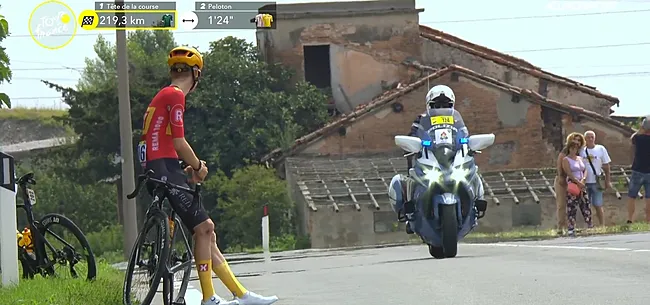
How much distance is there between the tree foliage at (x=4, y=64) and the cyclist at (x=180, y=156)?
196 centimetres

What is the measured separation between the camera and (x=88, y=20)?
2906 cm

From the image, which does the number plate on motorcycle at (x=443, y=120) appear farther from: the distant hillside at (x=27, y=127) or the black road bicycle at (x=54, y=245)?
the distant hillside at (x=27, y=127)

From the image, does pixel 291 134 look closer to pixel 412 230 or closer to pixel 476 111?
pixel 476 111

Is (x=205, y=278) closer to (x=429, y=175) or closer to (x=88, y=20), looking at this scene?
(x=429, y=175)

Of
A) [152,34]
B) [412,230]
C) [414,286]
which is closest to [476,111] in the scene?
[412,230]

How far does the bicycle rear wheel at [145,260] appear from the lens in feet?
28.8

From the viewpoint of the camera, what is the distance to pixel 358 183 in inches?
1599

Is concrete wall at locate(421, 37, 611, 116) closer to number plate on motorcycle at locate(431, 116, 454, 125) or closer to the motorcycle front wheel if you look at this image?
number plate on motorcycle at locate(431, 116, 454, 125)

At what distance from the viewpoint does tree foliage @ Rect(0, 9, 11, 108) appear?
1038 cm

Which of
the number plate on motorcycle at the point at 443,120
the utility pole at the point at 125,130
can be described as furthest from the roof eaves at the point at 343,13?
the number plate on motorcycle at the point at 443,120

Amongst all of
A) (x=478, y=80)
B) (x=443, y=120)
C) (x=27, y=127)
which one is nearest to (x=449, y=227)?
(x=443, y=120)

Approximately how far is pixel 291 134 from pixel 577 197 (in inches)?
970

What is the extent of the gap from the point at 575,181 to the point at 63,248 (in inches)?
439

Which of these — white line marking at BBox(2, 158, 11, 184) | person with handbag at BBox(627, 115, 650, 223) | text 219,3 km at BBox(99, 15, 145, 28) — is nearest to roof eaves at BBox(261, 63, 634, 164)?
text 219,3 km at BBox(99, 15, 145, 28)
